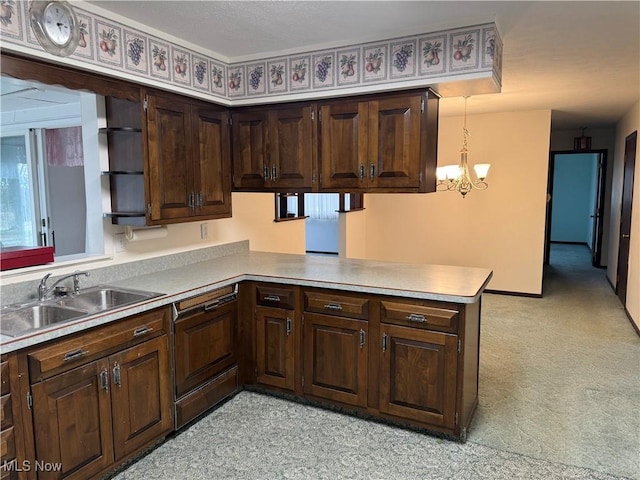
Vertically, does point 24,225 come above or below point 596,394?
above

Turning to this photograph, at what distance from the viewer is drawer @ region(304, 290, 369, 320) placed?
9.07 feet

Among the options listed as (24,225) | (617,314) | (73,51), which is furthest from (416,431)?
(24,225)

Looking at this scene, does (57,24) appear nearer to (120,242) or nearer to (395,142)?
(120,242)

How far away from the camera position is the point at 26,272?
2.43m

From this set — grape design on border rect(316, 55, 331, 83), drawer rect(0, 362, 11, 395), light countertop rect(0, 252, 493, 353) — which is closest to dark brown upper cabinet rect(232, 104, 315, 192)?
grape design on border rect(316, 55, 331, 83)

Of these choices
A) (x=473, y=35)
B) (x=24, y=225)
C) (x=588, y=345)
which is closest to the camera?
(x=473, y=35)

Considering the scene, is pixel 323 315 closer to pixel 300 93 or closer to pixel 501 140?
pixel 300 93

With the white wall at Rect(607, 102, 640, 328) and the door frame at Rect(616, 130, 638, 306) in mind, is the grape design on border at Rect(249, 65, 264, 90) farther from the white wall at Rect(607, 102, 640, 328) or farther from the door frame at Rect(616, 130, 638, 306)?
the door frame at Rect(616, 130, 638, 306)

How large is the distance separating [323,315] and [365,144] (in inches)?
46.7

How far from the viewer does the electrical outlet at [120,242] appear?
297cm

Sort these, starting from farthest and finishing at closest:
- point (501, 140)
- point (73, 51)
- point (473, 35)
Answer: point (501, 140)
point (473, 35)
point (73, 51)

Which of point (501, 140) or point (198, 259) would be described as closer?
point (198, 259)

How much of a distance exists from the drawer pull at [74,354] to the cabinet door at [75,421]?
0.06m

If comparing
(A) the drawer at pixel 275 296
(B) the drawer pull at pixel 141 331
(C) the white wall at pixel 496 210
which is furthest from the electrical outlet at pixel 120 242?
(C) the white wall at pixel 496 210
